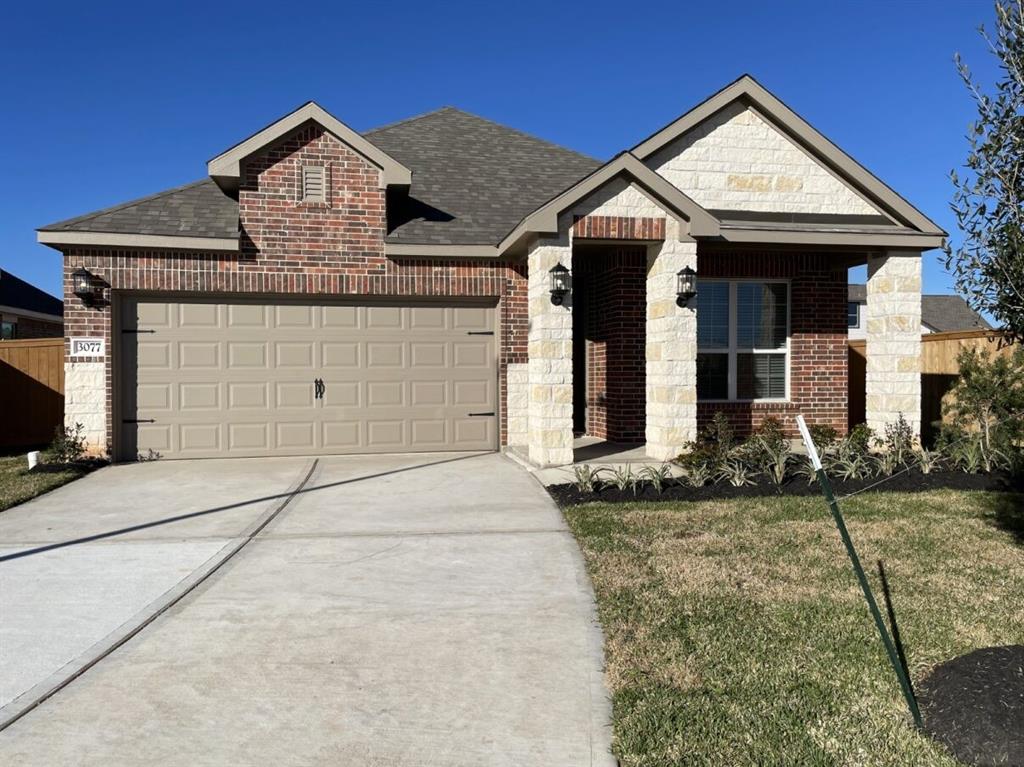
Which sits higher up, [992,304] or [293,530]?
[992,304]

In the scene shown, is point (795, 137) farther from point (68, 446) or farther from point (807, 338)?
point (68, 446)

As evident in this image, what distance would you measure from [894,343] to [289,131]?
9522 millimetres

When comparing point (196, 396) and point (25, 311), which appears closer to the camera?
point (196, 396)

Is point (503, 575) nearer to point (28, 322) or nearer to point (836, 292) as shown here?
point (836, 292)

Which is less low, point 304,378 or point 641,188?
point 641,188

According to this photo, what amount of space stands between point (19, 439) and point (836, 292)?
15.2 m

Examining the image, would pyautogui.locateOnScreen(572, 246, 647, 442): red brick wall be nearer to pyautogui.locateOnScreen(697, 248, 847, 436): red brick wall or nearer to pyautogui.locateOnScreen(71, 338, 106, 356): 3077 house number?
pyautogui.locateOnScreen(697, 248, 847, 436): red brick wall

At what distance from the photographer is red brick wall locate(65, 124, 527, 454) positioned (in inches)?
447

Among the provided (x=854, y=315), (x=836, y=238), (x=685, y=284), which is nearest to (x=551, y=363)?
(x=685, y=284)

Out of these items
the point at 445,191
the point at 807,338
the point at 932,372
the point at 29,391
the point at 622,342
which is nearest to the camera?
the point at 622,342

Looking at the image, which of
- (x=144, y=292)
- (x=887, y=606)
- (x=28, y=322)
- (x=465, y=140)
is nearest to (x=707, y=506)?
→ (x=887, y=606)

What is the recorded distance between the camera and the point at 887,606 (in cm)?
519

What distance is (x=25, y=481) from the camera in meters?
10.1

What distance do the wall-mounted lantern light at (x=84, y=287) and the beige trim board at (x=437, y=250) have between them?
4.20 metres
